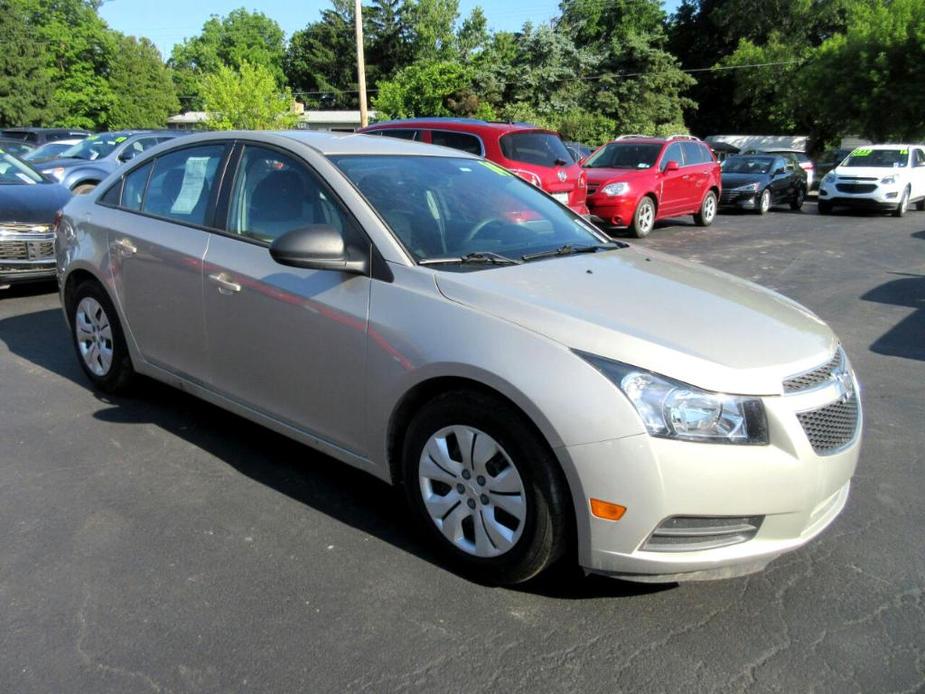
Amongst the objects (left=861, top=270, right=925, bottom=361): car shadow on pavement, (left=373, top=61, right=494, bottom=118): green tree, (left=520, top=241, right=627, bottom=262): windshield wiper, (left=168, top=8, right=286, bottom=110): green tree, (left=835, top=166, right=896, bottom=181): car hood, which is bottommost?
(left=861, top=270, right=925, bottom=361): car shadow on pavement

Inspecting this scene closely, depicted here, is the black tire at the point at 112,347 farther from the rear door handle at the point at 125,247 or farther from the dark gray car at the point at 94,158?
the dark gray car at the point at 94,158

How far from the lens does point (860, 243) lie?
13438 mm

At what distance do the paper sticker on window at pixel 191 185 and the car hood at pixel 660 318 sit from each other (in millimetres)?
1771

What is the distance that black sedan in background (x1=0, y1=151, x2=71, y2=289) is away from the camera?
7410mm

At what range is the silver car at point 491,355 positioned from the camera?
256 centimetres

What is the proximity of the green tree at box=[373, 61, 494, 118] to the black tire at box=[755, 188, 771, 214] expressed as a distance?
18.1 m

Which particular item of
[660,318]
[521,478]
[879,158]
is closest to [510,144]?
[660,318]

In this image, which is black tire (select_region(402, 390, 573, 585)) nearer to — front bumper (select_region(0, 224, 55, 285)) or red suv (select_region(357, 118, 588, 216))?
front bumper (select_region(0, 224, 55, 285))

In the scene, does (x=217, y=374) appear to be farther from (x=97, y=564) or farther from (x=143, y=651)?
(x=143, y=651)

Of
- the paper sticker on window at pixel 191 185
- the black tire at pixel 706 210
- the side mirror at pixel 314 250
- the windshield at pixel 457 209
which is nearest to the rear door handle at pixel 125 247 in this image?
the paper sticker on window at pixel 191 185

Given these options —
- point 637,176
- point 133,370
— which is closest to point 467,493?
point 133,370

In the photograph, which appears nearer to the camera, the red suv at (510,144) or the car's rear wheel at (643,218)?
the red suv at (510,144)

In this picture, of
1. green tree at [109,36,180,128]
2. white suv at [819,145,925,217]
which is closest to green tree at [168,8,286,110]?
green tree at [109,36,180,128]

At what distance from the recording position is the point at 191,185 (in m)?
4.25
